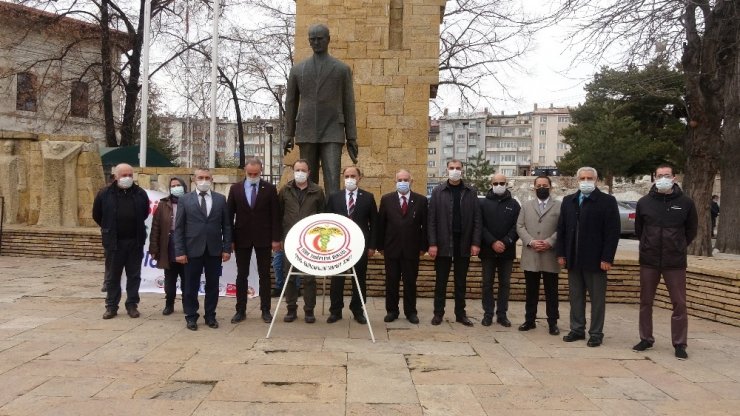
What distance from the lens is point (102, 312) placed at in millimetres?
6945

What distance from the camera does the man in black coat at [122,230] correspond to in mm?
6680

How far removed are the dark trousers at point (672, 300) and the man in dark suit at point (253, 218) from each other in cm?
386

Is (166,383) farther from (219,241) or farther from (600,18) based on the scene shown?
(600,18)

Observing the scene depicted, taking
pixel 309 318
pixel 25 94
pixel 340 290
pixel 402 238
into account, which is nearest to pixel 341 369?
pixel 309 318

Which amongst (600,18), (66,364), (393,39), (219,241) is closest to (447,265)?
(219,241)

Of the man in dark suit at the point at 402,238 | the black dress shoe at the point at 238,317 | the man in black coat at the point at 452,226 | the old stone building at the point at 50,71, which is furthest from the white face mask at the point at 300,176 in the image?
the old stone building at the point at 50,71

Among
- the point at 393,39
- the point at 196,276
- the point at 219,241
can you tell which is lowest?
the point at 196,276

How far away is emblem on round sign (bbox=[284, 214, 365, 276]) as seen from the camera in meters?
5.71

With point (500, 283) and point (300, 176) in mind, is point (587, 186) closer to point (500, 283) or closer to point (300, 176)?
point (500, 283)

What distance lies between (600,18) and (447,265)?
626cm

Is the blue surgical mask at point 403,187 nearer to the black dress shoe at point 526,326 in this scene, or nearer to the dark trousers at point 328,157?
the dark trousers at point 328,157

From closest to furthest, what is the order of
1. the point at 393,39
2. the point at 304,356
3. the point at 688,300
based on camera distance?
the point at 304,356 → the point at 688,300 → the point at 393,39

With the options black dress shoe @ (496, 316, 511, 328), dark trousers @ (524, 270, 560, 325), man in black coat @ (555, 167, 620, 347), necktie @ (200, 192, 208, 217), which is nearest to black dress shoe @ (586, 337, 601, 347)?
man in black coat @ (555, 167, 620, 347)

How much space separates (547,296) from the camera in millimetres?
6473
